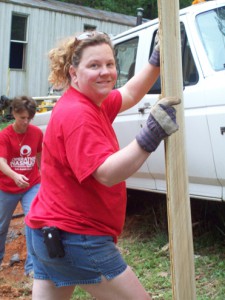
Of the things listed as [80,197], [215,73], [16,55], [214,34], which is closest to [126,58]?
[214,34]

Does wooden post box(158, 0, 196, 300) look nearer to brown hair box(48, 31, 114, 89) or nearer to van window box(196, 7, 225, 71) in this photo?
brown hair box(48, 31, 114, 89)

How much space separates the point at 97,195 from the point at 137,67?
3.15 metres

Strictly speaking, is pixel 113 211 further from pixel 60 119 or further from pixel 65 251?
pixel 60 119

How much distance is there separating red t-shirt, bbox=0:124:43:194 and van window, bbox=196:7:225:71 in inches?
73.9

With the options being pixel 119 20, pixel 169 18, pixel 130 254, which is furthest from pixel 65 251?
pixel 119 20

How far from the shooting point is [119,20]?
61.1ft

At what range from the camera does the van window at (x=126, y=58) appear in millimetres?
5335

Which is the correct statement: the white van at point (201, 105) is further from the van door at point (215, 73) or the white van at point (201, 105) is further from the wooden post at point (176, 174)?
the wooden post at point (176, 174)

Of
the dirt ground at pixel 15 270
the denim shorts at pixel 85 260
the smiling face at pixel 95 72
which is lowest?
the dirt ground at pixel 15 270

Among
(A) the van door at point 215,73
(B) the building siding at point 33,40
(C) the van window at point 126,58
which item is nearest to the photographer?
(A) the van door at point 215,73

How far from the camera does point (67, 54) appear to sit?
2330 mm

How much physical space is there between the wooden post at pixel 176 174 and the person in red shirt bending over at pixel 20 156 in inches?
114

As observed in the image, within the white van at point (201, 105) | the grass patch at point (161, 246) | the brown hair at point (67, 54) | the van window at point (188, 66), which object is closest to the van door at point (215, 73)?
the white van at point (201, 105)

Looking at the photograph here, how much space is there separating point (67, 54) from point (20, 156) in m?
2.75
